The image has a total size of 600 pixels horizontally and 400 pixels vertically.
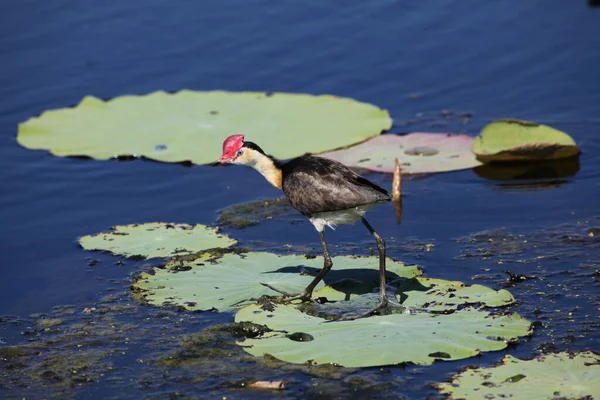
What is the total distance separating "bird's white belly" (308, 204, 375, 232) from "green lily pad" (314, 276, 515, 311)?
17.3 inches

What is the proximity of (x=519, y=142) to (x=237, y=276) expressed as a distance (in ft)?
10.5

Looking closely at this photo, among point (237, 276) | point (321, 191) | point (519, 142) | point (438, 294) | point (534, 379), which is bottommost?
point (534, 379)

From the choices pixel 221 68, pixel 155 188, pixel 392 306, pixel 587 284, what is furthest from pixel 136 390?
pixel 221 68

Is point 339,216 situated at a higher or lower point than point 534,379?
higher

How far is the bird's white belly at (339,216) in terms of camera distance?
700 cm

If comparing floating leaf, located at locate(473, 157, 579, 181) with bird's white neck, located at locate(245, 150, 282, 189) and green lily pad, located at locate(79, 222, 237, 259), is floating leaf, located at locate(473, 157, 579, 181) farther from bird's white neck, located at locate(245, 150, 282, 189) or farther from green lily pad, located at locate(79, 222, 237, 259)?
bird's white neck, located at locate(245, 150, 282, 189)

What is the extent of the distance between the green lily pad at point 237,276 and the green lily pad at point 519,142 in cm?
224

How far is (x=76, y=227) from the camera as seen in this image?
892 cm

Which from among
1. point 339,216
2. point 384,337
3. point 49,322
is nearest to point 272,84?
point 339,216

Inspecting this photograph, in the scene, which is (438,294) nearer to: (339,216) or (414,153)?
(339,216)

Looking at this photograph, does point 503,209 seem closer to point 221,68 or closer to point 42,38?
point 221,68

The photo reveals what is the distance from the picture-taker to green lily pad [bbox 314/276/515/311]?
22.4ft

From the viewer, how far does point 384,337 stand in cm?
630

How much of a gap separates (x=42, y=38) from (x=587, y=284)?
7.89 meters
